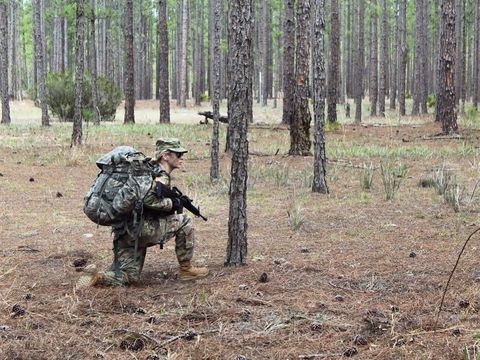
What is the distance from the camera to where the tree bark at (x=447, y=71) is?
49.8 ft

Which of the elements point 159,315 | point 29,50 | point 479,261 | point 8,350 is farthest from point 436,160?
point 29,50

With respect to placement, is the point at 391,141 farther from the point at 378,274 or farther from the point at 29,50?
the point at 29,50

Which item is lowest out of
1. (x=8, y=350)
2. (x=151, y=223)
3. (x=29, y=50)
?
(x=8, y=350)

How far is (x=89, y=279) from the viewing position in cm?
461

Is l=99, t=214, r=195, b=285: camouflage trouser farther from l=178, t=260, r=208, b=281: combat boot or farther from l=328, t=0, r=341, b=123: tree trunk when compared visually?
l=328, t=0, r=341, b=123: tree trunk

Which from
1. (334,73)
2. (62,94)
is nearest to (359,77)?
(334,73)

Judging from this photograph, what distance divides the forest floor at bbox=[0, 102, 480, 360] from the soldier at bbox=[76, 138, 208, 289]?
0.44 ft

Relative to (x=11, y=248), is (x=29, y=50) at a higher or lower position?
higher

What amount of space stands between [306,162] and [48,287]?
313 inches

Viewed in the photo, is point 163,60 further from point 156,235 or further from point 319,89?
point 156,235

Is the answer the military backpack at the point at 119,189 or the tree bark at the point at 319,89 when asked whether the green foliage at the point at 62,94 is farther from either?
the military backpack at the point at 119,189

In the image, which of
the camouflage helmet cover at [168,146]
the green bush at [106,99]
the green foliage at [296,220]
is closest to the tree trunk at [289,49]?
the green bush at [106,99]

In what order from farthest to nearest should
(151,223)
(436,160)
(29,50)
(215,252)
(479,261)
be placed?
(29,50) < (436,160) < (215,252) < (479,261) < (151,223)

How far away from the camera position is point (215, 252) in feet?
19.0
